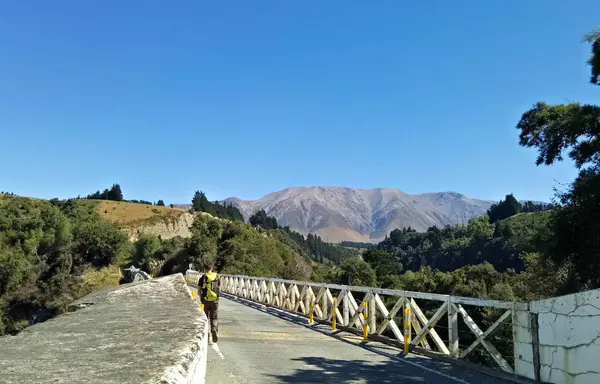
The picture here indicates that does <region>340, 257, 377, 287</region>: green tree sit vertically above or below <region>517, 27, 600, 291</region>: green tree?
below

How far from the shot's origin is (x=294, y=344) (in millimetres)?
11406

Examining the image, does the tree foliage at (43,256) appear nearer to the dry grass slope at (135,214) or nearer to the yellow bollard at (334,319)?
the dry grass slope at (135,214)

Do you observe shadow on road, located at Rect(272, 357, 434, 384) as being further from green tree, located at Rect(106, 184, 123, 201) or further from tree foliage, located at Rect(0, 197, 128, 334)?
green tree, located at Rect(106, 184, 123, 201)

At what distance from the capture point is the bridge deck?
7.83 meters

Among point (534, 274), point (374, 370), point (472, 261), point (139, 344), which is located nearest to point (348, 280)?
point (534, 274)

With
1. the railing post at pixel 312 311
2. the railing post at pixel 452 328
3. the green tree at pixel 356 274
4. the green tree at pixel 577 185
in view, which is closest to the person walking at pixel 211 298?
the railing post at pixel 452 328

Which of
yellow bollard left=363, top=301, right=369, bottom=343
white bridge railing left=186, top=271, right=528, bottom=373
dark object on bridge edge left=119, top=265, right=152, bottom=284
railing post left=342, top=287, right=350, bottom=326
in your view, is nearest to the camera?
white bridge railing left=186, top=271, right=528, bottom=373

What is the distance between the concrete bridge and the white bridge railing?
3cm

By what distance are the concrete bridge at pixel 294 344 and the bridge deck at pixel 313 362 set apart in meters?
0.02

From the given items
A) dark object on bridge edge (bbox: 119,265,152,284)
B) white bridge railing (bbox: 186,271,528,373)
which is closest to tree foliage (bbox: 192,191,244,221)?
dark object on bridge edge (bbox: 119,265,152,284)

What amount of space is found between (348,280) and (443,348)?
46.4 m

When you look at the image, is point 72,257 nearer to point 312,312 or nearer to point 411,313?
point 312,312

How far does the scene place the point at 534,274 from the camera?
1616cm

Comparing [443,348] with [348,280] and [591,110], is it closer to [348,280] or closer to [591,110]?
[591,110]
